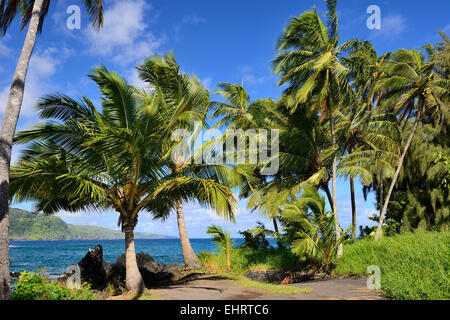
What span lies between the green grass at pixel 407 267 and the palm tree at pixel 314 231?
27.6 inches

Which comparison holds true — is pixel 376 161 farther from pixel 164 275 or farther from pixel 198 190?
pixel 164 275

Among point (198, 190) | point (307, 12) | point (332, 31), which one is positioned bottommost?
point (198, 190)

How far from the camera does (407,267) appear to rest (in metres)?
8.08

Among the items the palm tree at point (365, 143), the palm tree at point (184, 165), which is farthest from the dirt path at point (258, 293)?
the palm tree at point (365, 143)

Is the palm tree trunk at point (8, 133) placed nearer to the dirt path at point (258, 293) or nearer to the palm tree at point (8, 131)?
the palm tree at point (8, 131)

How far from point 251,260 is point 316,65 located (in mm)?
10374

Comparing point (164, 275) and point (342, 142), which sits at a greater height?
point (342, 142)

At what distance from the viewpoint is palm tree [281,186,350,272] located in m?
12.4

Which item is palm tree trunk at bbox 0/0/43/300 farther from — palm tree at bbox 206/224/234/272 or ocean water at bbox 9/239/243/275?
palm tree at bbox 206/224/234/272

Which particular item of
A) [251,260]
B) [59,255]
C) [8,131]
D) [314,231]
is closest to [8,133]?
[8,131]

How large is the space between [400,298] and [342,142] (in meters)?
11.9

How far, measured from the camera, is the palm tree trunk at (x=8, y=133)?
6.14 meters
